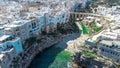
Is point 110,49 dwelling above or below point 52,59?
above

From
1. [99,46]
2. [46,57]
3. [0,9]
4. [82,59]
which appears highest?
[0,9]

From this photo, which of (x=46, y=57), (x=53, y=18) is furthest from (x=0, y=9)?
(x=46, y=57)

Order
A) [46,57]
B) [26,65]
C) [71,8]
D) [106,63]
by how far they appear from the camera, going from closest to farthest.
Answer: [106,63] → [26,65] → [46,57] → [71,8]

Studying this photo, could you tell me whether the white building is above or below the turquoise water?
above

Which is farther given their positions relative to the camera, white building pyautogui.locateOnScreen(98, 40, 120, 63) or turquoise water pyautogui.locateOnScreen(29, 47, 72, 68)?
turquoise water pyautogui.locateOnScreen(29, 47, 72, 68)

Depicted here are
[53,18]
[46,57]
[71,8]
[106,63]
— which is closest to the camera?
[106,63]

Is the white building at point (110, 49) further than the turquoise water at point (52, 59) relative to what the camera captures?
No

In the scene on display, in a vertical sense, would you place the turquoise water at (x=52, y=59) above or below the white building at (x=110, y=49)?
below

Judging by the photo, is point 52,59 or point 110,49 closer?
point 110,49

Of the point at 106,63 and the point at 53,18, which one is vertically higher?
the point at 53,18

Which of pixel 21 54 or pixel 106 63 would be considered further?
pixel 21 54

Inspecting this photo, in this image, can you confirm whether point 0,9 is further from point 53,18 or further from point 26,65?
point 26,65
